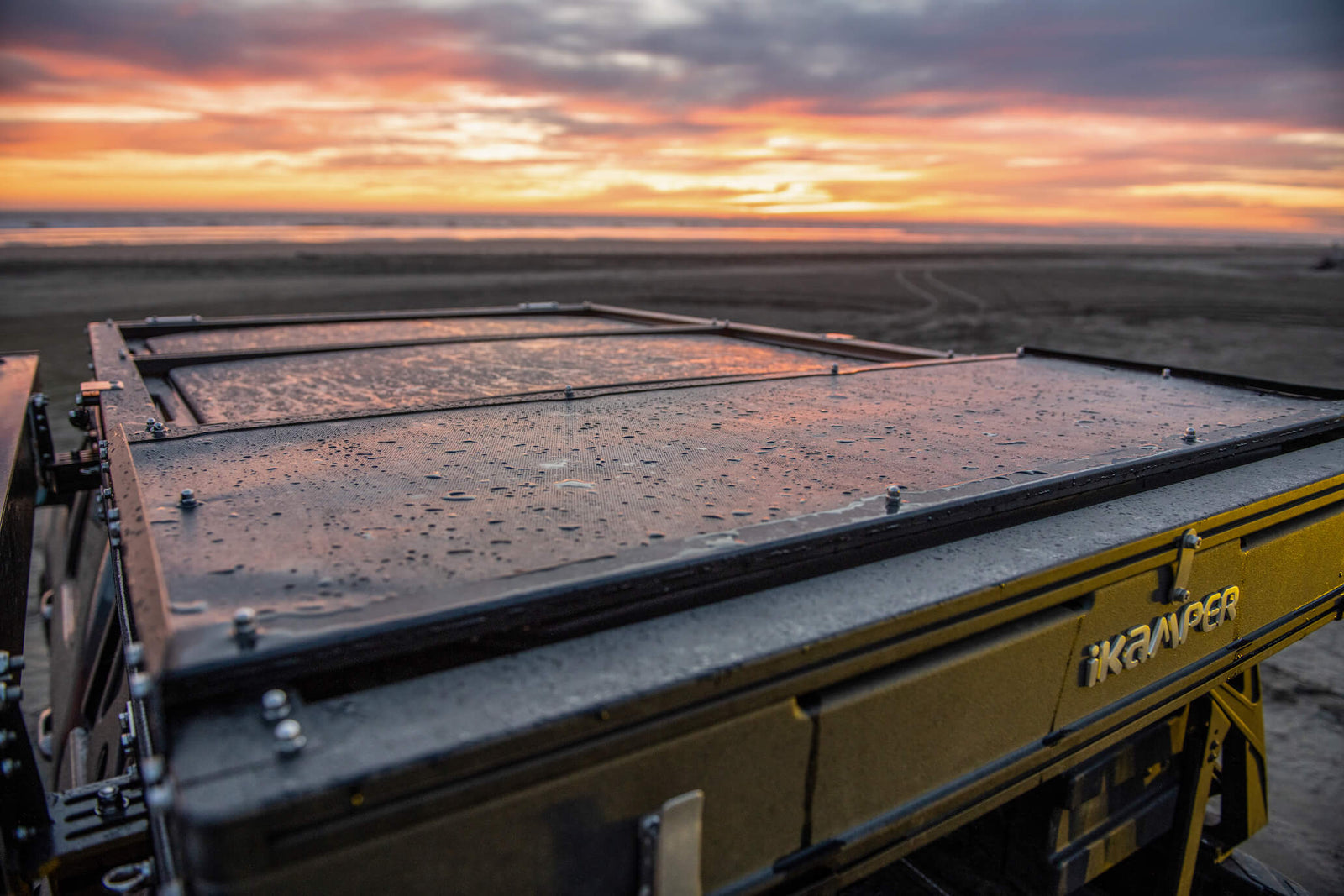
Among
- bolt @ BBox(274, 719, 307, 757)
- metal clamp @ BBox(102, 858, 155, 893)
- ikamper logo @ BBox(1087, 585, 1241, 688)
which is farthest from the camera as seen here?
ikamper logo @ BBox(1087, 585, 1241, 688)

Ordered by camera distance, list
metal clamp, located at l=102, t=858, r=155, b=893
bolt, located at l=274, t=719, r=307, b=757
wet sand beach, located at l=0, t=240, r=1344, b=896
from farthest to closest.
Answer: wet sand beach, located at l=0, t=240, r=1344, b=896 → metal clamp, located at l=102, t=858, r=155, b=893 → bolt, located at l=274, t=719, r=307, b=757

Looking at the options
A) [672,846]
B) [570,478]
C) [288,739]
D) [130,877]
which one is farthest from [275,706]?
[570,478]

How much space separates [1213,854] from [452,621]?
8.93 feet

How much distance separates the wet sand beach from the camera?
12.8ft

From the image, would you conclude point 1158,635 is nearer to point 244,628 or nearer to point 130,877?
point 244,628

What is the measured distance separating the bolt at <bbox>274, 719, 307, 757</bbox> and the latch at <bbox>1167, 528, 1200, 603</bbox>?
162 centimetres

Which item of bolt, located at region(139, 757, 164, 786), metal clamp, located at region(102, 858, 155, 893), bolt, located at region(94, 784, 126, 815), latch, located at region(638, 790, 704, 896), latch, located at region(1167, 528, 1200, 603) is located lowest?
metal clamp, located at region(102, 858, 155, 893)

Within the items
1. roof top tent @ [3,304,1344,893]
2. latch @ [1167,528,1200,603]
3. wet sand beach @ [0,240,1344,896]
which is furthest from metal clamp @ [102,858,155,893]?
wet sand beach @ [0,240,1344,896]

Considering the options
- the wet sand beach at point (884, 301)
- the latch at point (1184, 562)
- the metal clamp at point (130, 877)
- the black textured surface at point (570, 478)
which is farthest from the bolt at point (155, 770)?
the wet sand beach at point (884, 301)

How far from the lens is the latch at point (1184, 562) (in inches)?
64.1

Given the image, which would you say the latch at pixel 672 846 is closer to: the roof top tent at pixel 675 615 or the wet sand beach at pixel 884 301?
the roof top tent at pixel 675 615

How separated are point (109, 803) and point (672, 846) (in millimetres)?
958

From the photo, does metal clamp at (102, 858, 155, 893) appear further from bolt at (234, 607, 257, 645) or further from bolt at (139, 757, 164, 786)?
bolt at (234, 607, 257, 645)

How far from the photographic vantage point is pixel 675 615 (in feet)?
3.84
